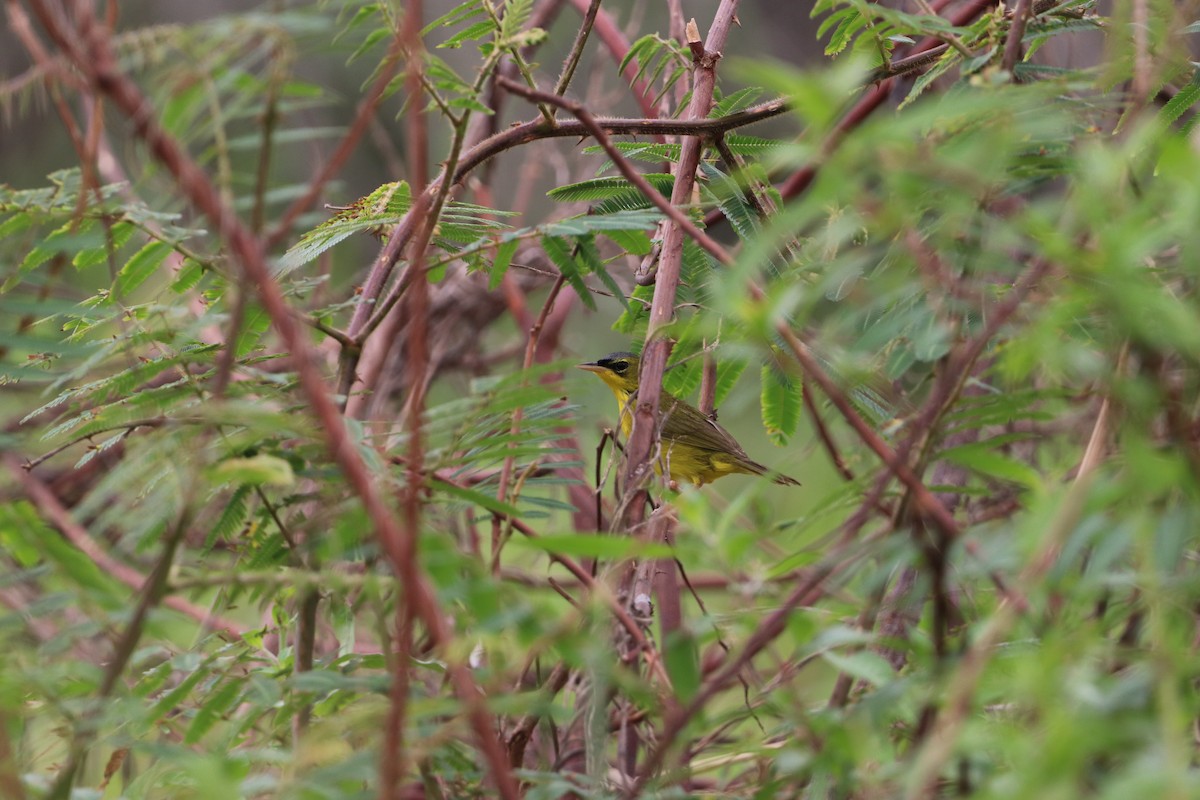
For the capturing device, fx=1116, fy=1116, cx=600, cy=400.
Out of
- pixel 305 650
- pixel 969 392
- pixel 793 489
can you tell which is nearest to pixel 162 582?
pixel 305 650

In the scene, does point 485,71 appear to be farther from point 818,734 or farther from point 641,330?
point 641,330

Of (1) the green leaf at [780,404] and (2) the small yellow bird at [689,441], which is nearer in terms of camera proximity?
(1) the green leaf at [780,404]

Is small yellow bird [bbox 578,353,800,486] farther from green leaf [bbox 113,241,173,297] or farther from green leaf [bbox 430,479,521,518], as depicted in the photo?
green leaf [bbox 430,479,521,518]

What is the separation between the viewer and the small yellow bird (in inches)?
175

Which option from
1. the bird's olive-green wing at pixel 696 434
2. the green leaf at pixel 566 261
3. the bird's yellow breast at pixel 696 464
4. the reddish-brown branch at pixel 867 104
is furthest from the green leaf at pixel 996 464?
the bird's yellow breast at pixel 696 464

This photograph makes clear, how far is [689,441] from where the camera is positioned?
480 centimetres

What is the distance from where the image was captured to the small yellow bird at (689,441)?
14.6 ft

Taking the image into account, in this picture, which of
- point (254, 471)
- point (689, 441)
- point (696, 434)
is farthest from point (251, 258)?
point (689, 441)

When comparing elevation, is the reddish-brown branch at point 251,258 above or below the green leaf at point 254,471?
above

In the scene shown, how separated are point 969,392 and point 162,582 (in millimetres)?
2402

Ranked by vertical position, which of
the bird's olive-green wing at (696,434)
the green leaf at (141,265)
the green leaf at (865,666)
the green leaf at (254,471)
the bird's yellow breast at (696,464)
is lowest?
the bird's yellow breast at (696,464)

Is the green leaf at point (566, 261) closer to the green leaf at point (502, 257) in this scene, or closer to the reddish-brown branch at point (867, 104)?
the green leaf at point (502, 257)

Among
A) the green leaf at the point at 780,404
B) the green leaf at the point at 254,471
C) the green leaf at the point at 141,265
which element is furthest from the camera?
the green leaf at the point at 780,404

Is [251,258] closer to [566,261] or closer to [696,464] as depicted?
[566,261]
